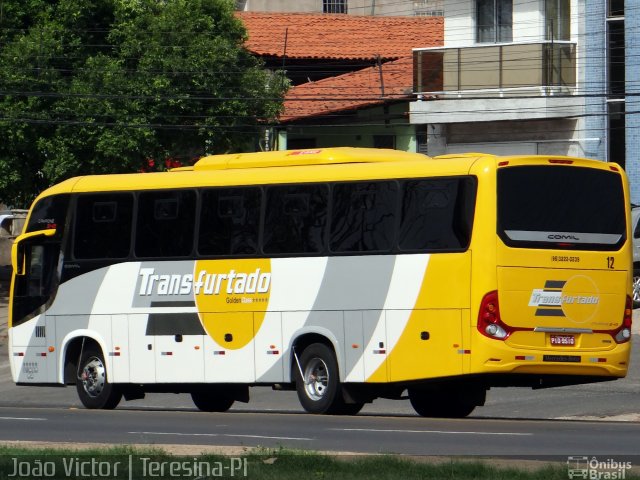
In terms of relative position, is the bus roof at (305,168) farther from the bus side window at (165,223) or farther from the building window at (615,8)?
the building window at (615,8)

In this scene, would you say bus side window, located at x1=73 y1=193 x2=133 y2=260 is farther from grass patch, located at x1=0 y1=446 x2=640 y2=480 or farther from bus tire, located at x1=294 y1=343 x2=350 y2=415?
grass patch, located at x1=0 y1=446 x2=640 y2=480

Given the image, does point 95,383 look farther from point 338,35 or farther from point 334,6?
point 334,6

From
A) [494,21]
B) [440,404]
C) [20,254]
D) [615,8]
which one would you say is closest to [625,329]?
[440,404]

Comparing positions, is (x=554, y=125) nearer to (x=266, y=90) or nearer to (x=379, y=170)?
(x=266, y=90)

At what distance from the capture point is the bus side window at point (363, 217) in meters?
18.3

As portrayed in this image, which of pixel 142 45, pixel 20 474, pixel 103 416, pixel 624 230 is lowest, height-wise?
pixel 103 416

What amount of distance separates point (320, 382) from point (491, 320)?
111 inches

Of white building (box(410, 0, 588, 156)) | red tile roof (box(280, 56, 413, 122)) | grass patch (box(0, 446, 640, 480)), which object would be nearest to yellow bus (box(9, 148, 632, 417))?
grass patch (box(0, 446, 640, 480))

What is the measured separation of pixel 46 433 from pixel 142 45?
26810 mm

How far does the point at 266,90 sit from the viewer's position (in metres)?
44.0

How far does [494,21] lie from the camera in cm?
3894

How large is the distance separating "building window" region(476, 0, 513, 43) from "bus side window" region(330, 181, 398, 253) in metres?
20.8

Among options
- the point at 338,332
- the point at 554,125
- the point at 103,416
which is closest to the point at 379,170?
the point at 338,332

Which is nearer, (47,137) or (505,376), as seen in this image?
(505,376)
